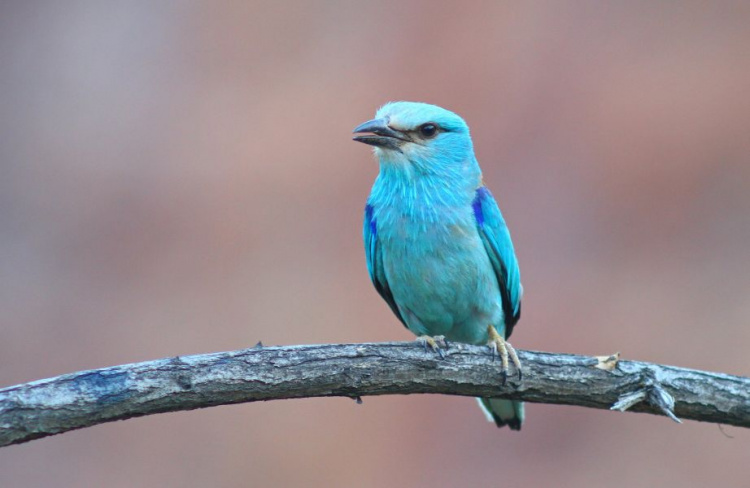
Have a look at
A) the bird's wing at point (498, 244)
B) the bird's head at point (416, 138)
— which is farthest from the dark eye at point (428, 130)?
the bird's wing at point (498, 244)

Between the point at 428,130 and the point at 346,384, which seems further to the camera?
the point at 428,130

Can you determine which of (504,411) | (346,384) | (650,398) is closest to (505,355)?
(650,398)

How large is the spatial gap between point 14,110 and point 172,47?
1.23m

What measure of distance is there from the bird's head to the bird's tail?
103 centimetres

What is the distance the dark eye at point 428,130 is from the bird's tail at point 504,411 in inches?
45.4

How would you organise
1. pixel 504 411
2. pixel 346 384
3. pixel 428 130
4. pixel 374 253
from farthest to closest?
pixel 504 411
pixel 374 253
pixel 428 130
pixel 346 384

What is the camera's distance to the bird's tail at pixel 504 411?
350cm

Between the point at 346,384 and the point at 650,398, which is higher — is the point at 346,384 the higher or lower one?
the higher one

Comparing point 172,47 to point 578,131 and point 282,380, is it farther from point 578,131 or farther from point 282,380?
point 282,380

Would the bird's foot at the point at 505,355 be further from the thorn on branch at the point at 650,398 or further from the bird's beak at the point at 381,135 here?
the bird's beak at the point at 381,135

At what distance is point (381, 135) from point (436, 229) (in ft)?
1.42

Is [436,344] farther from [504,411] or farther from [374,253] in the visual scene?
[504,411]

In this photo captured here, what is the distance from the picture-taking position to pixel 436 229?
319cm

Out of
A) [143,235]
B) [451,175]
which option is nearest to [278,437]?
[143,235]
